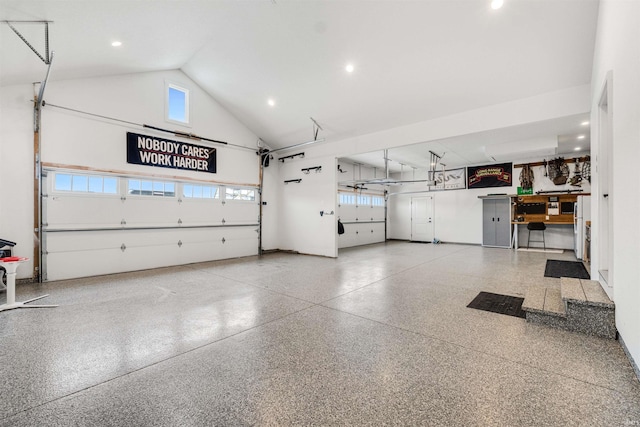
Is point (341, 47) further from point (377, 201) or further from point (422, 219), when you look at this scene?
point (422, 219)

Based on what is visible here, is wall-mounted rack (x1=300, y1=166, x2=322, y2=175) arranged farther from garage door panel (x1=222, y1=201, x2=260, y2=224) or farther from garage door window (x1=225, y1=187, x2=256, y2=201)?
garage door panel (x1=222, y1=201, x2=260, y2=224)

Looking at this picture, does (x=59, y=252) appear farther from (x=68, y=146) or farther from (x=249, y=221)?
(x=249, y=221)

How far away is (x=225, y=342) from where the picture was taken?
2568 millimetres

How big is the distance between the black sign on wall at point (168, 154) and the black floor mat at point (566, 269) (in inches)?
309

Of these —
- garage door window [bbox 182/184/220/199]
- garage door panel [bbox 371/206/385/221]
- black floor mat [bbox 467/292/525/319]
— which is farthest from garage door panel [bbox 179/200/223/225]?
garage door panel [bbox 371/206/385/221]

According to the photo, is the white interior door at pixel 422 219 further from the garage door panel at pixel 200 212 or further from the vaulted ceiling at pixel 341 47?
the garage door panel at pixel 200 212

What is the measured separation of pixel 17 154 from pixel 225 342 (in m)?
5.28

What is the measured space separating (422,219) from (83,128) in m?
11.2

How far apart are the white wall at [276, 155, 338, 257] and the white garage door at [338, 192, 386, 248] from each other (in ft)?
6.07

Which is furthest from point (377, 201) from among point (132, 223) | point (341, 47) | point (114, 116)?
point (114, 116)

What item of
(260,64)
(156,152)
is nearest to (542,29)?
(260,64)

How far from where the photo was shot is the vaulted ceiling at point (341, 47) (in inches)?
148

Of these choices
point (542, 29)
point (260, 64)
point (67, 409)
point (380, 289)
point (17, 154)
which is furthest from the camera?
point (260, 64)

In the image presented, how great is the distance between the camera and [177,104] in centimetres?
676
